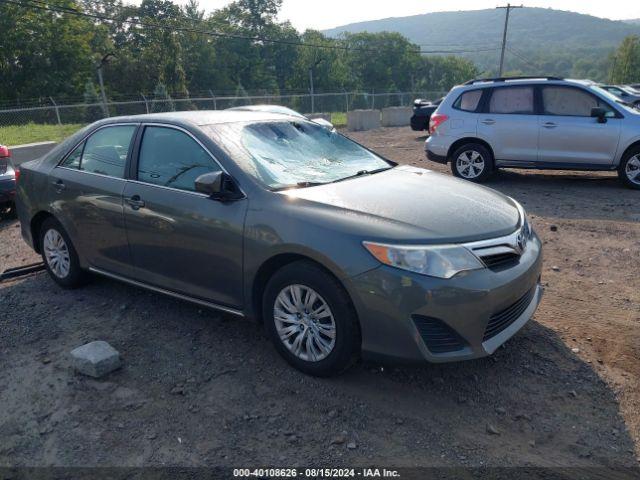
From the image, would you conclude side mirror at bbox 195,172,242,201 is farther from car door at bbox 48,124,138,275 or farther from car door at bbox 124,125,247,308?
car door at bbox 48,124,138,275

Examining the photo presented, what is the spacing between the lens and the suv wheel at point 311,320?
3080 mm

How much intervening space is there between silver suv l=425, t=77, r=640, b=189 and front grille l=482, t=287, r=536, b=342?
6188 millimetres

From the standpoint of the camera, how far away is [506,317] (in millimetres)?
3211

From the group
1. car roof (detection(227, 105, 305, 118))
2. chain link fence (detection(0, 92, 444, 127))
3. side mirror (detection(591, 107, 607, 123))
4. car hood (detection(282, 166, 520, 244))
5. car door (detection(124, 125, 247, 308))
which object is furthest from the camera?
chain link fence (detection(0, 92, 444, 127))

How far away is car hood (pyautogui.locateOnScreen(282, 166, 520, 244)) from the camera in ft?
10.0

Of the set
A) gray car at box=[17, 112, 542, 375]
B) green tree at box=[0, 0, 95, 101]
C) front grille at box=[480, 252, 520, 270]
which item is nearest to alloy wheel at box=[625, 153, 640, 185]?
gray car at box=[17, 112, 542, 375]

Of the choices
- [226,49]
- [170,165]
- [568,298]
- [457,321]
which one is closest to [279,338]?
[457,321]

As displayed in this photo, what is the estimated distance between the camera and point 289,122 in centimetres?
439

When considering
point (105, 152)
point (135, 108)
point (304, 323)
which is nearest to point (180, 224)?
point (304, 323)

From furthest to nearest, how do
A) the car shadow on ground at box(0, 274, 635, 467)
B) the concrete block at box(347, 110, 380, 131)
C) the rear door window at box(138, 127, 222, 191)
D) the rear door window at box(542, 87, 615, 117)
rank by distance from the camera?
1. the concrete block at box(347, 110, 380, 131)
2. the rear door window at box(542, 87, 615, 117)
3. the rear door window at box(138, 127, 222, 191)
4. the car shadow on ground at box(0, 274, 635, 467)

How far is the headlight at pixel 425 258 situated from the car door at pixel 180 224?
1.00m

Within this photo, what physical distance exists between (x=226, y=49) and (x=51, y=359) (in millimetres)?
62662

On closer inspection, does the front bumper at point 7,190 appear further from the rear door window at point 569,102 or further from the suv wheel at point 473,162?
the rear door window at point 569,102

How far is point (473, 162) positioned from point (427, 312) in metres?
7.29
